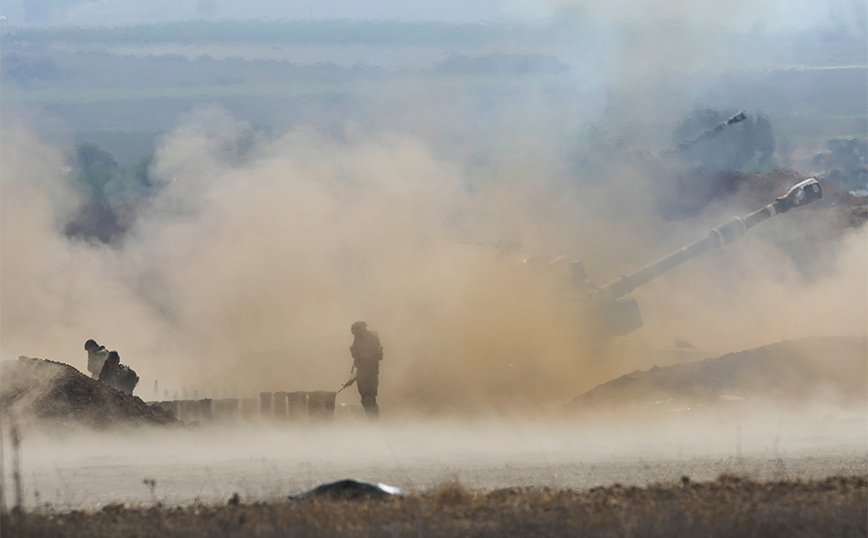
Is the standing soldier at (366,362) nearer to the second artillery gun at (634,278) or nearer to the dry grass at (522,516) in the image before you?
the second artillery gun at (634,278)

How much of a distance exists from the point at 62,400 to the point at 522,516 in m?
9.71

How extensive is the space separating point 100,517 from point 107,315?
22.3m

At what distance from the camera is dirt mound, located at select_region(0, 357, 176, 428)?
Result: 16969 mm

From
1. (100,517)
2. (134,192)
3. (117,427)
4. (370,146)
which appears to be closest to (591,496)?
(100,517)

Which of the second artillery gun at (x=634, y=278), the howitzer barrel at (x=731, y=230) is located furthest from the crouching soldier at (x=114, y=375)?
the howitzer barrel at (x=731, y=230)

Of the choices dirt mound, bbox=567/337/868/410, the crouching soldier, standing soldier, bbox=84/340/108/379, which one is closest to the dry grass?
the crouching soldier

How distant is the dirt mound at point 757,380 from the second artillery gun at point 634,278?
3465mm

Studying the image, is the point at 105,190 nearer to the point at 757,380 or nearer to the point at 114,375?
the point at 114,375

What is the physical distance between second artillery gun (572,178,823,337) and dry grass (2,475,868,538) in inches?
589

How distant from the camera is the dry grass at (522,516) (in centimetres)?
905

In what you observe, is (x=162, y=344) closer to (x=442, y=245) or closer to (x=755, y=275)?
(x=442, y=245)

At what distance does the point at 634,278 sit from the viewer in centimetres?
2661

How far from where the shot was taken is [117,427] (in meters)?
17.0

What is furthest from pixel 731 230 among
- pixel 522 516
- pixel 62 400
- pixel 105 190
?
pixel 105 190
